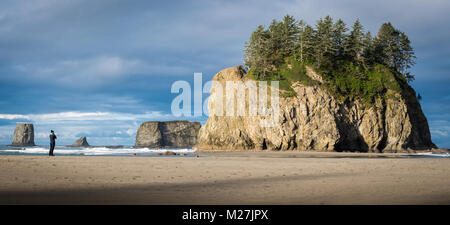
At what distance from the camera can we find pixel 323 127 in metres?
51.9

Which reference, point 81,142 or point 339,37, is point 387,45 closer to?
point 339,37

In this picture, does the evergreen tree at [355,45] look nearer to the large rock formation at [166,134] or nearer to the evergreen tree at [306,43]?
the evergreen tree at [306,43]

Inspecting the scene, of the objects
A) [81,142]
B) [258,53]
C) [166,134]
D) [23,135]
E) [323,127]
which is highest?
[258,53]

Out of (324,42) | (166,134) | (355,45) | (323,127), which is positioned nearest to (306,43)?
(324,42)

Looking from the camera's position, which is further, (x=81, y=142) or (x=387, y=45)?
(x=81, y=142)

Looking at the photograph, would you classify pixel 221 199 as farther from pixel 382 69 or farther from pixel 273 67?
pixel 382 69

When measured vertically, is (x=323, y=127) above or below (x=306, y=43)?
below

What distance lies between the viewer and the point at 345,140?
176 ft

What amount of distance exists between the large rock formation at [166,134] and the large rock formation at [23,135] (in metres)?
45.6

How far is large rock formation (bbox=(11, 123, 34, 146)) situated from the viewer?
13550cm

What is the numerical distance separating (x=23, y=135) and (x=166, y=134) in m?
61.4

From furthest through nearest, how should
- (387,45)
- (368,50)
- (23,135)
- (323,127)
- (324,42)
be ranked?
1. (23,135)
2. (387,45)
3. (368,50)
4. (324,42)
5. (323,127)

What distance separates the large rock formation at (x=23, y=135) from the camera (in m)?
136

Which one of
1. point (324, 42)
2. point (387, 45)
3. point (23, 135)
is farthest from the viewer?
point (23, 135)
